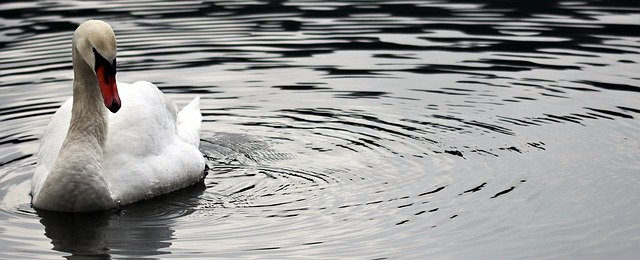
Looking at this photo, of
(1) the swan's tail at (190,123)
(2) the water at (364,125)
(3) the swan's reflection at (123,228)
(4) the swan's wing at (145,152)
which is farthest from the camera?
(1) the swan's tail at (190,123)

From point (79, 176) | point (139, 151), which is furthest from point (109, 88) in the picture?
point (139, 151)

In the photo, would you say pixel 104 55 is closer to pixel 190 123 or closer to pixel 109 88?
pixel 109 88

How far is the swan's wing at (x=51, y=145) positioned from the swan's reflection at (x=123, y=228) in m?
0.57

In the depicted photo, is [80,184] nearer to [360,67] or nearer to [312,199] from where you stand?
[312,199]

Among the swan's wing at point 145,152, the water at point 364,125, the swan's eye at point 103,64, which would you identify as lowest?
the water at point 364,125

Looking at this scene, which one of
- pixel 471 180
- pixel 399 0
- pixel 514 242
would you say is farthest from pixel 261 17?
pixel 514 242

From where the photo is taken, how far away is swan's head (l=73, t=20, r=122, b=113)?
11.5 metres

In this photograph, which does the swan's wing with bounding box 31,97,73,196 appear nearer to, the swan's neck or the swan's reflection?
the swan's neck

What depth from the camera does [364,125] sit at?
1493cm

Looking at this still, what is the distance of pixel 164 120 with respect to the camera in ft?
44.5

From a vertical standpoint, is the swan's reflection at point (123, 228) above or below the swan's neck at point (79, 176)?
below

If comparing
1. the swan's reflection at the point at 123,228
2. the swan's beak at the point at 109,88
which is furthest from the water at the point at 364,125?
the swan's beak at the point at 109,88

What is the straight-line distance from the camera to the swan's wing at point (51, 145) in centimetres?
1264

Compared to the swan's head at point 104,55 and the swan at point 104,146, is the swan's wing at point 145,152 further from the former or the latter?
the swan's head at point 104,55
